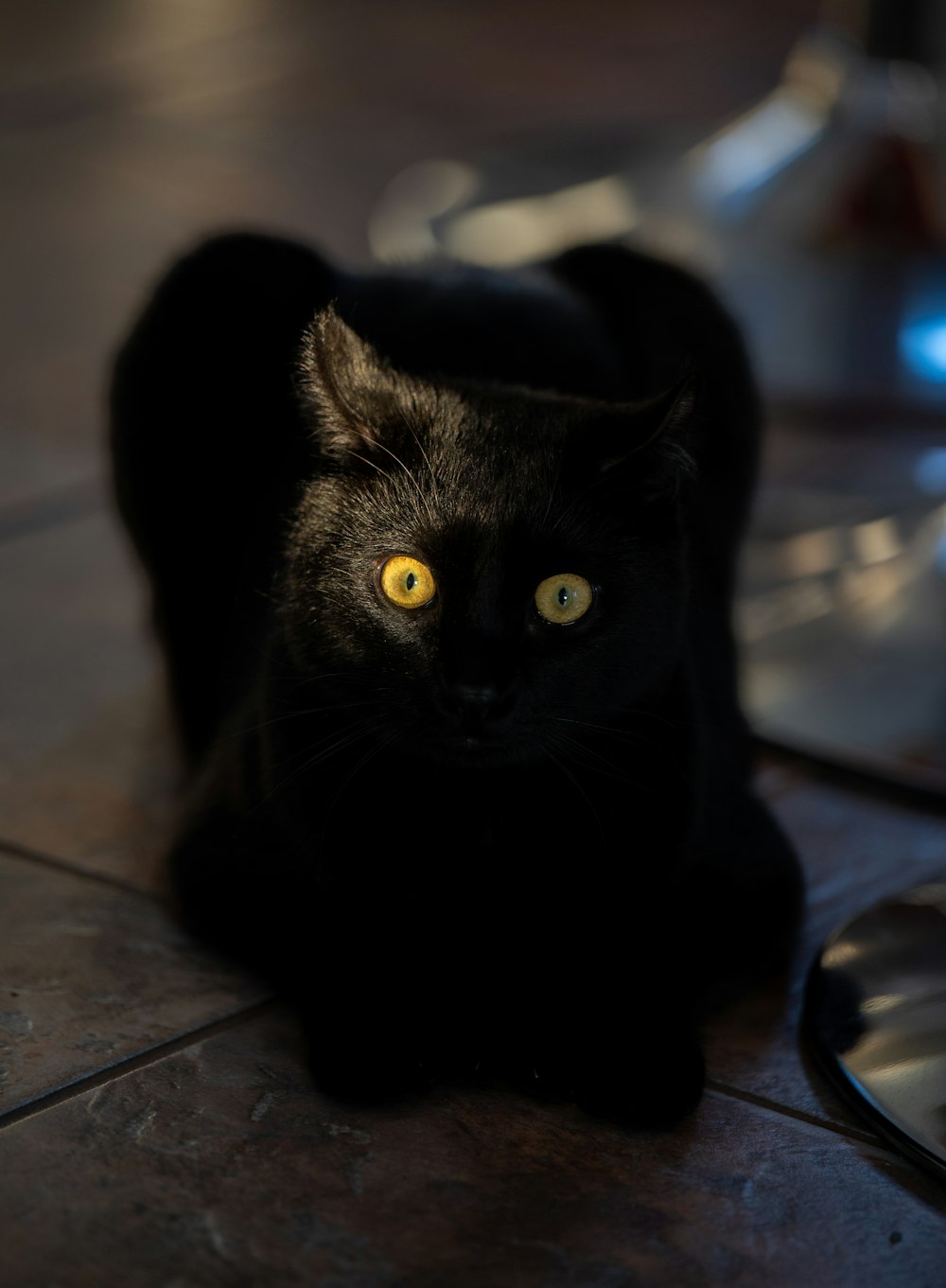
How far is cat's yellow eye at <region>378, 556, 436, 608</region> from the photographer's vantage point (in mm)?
1212

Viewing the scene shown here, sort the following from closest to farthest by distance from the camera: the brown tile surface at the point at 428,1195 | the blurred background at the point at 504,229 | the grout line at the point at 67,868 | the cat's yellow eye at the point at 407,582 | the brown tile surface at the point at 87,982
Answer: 1. the brown tile surface at the point at 428,1195
2. the cat's yellow eye at the point at 407,582
3. the brown tile surface at the point at 87,982
4. the grout line at the point at 67,868
5. the blurred background at the point at 504,229

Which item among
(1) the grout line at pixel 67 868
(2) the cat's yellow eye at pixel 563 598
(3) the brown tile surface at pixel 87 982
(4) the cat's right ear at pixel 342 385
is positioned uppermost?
(4) the cat's right ear at pixel 342 385

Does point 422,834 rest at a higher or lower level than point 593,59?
lower

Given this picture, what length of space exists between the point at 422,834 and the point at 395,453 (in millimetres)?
302

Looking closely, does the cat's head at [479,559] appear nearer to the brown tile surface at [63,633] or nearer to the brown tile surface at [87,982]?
the brown tile surface at [87,982]

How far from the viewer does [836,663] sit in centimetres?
212

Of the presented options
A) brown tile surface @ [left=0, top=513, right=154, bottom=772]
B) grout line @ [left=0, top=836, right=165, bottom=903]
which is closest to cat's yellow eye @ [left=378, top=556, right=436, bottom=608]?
grout line @ [left=0, top=836, right=165, bottom=903]

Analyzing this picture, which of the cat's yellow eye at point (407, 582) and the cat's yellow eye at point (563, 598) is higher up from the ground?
the cat's yellow eye at point (407, 582)

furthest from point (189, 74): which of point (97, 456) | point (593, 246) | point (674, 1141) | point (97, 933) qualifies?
point (674, 1141)

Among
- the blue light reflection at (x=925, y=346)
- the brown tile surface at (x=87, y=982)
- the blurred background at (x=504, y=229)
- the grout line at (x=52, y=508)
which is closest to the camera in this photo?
the brown tile surface at (x=87, y=982)

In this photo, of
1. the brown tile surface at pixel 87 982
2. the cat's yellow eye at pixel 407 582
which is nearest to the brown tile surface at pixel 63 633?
the brown tile surface at pixel 87 982

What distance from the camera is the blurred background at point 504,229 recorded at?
6.64ft

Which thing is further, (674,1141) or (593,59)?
(593,59)

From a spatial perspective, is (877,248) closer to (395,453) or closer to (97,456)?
(97,456)
